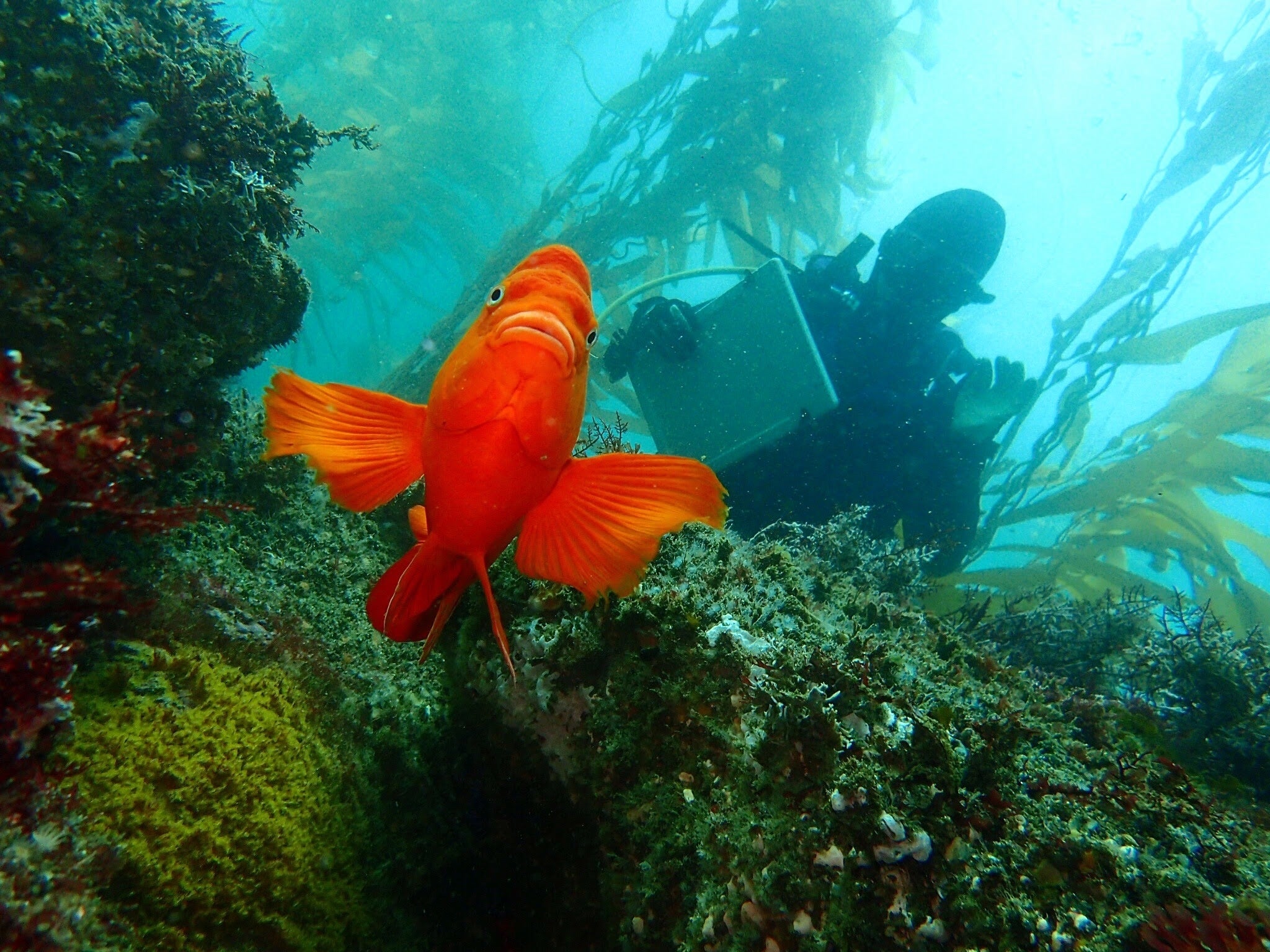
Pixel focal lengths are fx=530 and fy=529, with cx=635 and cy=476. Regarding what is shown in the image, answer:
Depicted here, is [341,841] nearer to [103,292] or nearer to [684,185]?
[103,292]

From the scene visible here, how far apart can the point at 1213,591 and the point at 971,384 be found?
5.24 meters

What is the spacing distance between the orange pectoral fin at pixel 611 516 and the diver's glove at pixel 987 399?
242 inches

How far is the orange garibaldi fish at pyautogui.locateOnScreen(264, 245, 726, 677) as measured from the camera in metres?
1.51

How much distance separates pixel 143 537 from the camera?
2.51m

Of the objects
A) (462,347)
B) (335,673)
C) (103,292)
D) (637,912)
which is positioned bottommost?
(637,912)

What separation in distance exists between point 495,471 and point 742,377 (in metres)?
4.94

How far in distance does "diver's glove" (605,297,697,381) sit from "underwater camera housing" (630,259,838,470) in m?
0.09

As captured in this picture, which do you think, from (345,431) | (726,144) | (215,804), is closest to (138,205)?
(345,431)

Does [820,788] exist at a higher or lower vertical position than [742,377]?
lower

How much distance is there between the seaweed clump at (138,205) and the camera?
8.08ft

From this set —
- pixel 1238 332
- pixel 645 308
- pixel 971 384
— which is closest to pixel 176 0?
pixel 645 308

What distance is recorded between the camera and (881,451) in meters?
6.60

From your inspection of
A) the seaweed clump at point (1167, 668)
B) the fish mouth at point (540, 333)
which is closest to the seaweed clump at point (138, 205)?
the fish mouth at point (540, 333)

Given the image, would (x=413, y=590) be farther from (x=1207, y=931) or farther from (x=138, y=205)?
(x=138, y=205)
